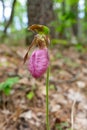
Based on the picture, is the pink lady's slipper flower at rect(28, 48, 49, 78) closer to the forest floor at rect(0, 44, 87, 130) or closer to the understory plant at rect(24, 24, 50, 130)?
the understory plant at rect(24, 24, 50, 130)

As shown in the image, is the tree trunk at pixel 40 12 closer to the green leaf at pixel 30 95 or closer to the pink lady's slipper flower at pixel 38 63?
the green leaf at pixel 30 95

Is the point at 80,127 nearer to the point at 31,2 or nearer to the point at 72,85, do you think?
the point at 72,85

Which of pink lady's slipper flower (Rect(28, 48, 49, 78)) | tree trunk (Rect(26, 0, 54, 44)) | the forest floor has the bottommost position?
the forest floor

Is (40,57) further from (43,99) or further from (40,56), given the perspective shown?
(43,99)

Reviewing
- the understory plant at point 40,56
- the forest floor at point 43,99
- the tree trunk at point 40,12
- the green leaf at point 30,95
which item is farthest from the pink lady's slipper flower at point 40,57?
the tree trunk at point 40,12

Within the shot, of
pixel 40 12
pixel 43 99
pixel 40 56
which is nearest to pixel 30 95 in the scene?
pixel 43 99

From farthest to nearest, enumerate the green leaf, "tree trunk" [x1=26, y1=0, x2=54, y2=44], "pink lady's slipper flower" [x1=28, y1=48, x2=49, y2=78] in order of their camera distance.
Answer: "tree trunk" [x1=26, y1=0, x2=54, y2=44] < the green leaf < "pink lady's slipper flower" [x1=28, y1=48, x2=49, y2=78]

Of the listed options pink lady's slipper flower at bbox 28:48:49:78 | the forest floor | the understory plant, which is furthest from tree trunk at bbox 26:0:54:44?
pink lady's slipper flower at bbox 28:48:49:78
